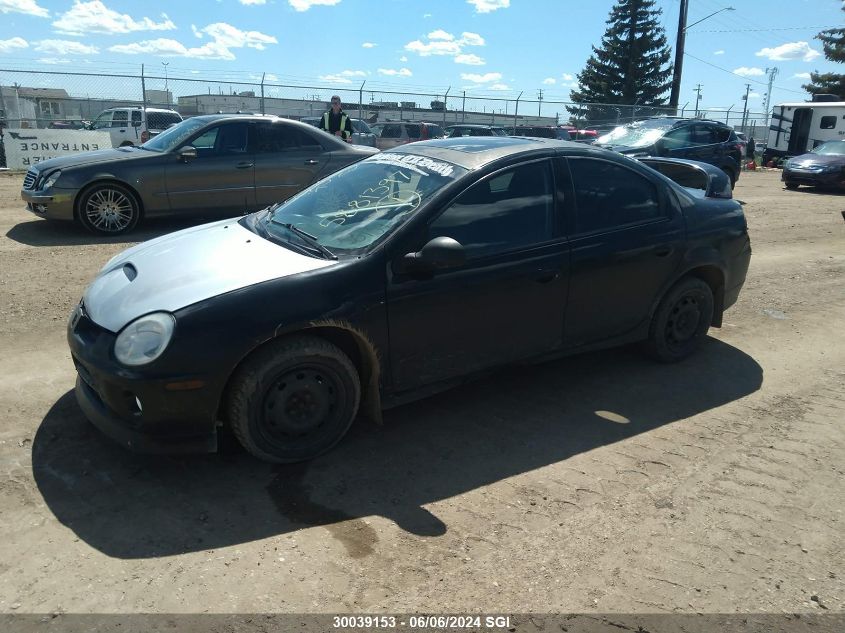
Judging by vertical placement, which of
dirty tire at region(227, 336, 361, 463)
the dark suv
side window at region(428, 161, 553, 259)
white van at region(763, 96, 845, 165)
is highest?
white van at region(763, 96, 845, 165)

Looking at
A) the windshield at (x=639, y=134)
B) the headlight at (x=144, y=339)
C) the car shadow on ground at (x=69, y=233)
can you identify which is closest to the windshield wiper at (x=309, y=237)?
the headlight at (x=144, y=339)

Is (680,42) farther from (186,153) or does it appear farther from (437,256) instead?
(437,256)

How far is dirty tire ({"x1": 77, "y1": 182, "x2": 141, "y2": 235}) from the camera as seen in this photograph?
8391mm

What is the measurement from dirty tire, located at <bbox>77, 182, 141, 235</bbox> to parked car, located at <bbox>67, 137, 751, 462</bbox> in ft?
15.9

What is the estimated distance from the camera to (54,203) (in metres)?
8.23

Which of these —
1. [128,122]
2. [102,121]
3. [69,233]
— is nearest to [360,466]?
[69,233]

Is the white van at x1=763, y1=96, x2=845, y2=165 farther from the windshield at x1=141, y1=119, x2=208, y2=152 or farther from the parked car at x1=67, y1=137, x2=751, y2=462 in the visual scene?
the parked car at x1=67, y1=137, x2=751, y2=462

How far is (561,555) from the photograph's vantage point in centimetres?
293

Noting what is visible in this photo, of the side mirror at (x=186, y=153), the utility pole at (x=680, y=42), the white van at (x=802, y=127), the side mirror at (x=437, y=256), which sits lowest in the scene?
the side mirror at (x=437, y=256)

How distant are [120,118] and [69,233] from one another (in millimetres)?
12801

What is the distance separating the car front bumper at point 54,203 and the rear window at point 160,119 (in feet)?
41.2

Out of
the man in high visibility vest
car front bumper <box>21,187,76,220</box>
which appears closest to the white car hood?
car front bumper <box>21,187,76,220</box>

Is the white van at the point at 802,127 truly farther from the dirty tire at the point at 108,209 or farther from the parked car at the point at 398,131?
the dirty tire at the point at 108,209

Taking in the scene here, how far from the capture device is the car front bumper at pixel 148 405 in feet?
10.1
